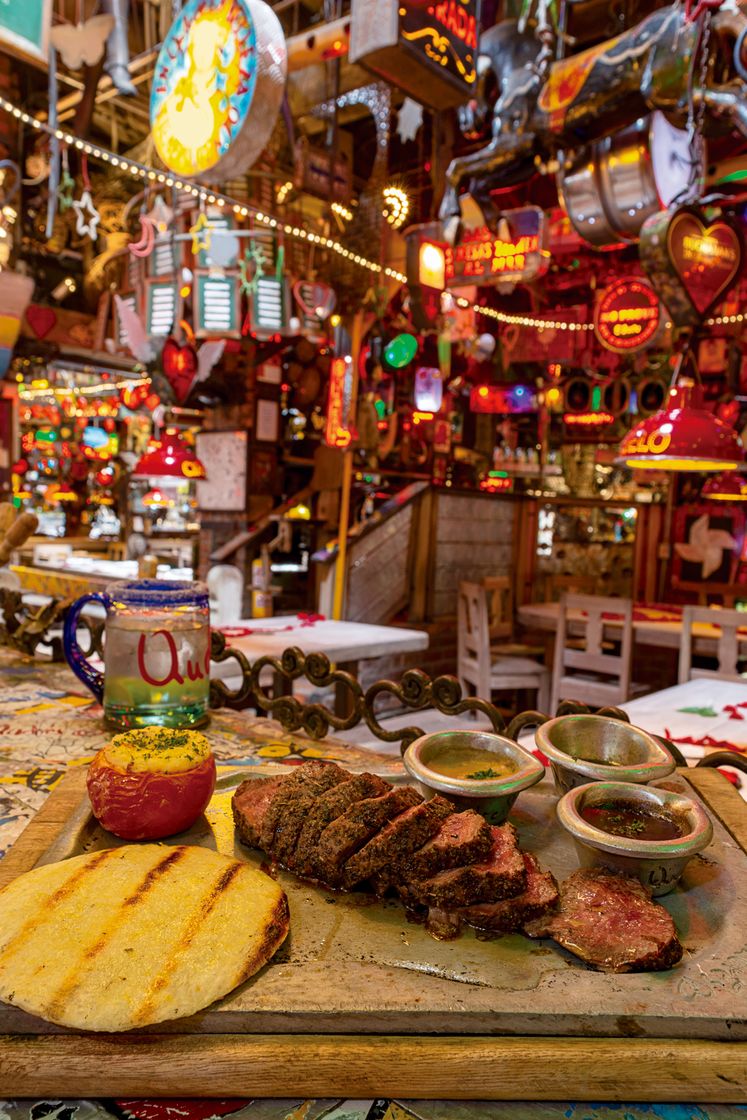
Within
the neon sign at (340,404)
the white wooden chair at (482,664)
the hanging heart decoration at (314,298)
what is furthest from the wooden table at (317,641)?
the hanging heart decoration at (314,298)

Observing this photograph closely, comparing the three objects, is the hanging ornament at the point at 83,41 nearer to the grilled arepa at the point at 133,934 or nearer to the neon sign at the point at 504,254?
the neon sign at the point at 504,254

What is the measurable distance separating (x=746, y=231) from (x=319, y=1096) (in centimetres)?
383

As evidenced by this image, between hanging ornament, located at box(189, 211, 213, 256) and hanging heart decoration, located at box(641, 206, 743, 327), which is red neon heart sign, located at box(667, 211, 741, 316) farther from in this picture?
hanging ornament, located at box(189, 211, 213, 256)

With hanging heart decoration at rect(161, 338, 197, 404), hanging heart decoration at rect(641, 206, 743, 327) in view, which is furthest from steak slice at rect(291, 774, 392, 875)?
hanging heart decoration at rect(161, 338, 197, 404)

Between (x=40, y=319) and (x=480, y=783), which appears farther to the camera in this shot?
(x=40, y=319)

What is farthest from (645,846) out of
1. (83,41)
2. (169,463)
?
(83,41)

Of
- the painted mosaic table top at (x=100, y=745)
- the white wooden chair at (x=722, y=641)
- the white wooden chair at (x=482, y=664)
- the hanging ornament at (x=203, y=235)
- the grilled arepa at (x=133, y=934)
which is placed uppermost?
the hanging ornament at (x=203, y=235)

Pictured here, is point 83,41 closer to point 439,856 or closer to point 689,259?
point 689,259

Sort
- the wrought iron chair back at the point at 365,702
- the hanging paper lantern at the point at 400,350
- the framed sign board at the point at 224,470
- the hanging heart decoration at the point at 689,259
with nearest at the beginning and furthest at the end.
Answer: the wrought iron chair back at the point at 365,702
the hanging heart decoration at the point at 689,259
the hanging paper lantern at the point at 400,350
the framed sign board at the point at 224,470

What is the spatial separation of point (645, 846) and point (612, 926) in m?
0.10

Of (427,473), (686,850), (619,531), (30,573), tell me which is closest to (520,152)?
(30,573)

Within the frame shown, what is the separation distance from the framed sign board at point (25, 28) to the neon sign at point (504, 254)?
131 inches

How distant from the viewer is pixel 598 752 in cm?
125

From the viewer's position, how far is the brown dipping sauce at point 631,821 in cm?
92
